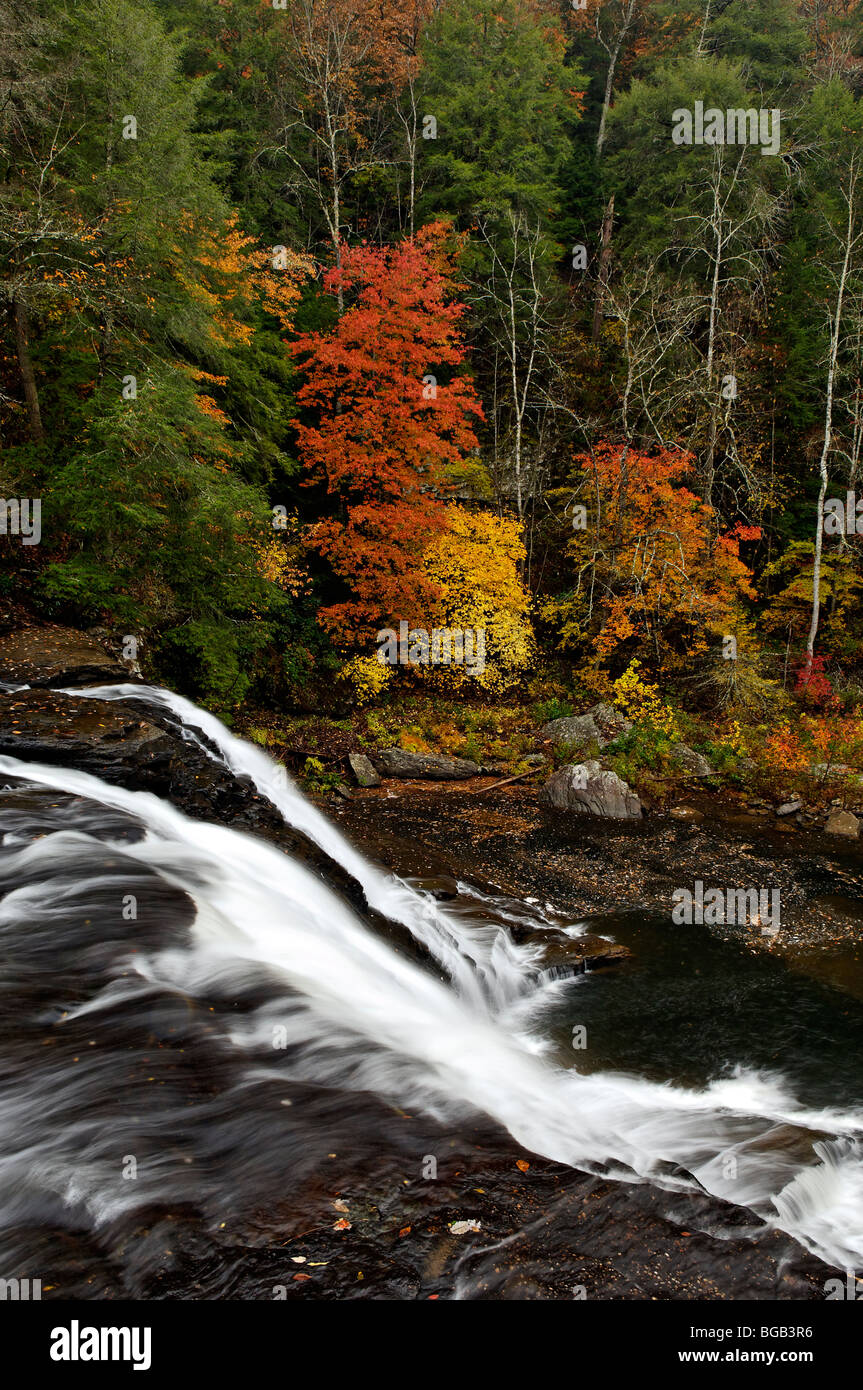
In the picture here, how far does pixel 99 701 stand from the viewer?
8.72m

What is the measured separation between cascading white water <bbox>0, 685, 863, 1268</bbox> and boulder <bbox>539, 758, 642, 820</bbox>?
17.0 feet

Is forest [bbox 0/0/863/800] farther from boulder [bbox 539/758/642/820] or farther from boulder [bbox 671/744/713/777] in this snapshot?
boulder [bbox 539/758/642/820]

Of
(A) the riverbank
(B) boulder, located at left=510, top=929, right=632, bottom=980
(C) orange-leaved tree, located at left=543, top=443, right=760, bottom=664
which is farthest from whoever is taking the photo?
(C) orange-leaved tree, located at left=543, top=443, right=760, bottom=664

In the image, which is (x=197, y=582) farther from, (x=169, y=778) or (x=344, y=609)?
(x=169, y=778)

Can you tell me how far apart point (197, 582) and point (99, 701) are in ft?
13.2

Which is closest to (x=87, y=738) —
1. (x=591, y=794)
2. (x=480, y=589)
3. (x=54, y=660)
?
(x=54, y=660)

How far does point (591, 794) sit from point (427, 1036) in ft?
26.1

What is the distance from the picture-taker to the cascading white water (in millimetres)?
4441

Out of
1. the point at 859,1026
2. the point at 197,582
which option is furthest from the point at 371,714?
the point at 859,1026

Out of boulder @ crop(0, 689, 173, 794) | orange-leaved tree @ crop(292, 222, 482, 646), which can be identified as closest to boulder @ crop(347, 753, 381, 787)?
orange-leaved tree @ crop(292, 222, 482, 646)

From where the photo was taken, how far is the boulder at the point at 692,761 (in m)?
14.0

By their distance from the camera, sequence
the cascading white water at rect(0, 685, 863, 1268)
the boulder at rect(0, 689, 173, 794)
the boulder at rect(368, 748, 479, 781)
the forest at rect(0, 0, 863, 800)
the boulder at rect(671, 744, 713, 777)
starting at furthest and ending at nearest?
the boulder at rect(671, 744, 713, 777)
the boulder at rect(368, 748, 479, 781)
the forest at rect(0, 0, 863, 800)
the boulder at rect(0, 689, 173, 794)
the cascading white water at rect(0, 685, 863, 1268)

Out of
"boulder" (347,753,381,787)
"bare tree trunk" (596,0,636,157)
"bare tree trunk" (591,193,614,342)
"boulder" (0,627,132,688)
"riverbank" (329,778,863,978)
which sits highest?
"bare tree trunk" (596,0,636,157)

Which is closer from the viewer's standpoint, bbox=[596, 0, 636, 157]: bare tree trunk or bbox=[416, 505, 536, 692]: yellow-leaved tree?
bbox=[416, 505, 536, 692]: yellow-leaved tree
